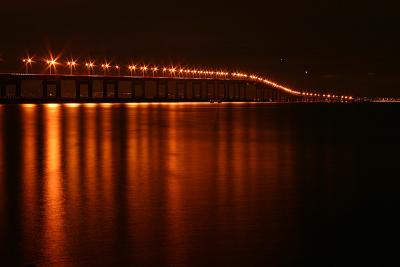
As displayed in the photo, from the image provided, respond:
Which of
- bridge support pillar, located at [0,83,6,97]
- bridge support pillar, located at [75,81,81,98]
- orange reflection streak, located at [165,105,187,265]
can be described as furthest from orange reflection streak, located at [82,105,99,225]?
bridge support pillar, located at [75,81,81,98]

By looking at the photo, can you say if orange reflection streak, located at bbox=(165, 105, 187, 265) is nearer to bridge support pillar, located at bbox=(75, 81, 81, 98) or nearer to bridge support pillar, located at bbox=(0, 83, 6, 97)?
bridge support pillar, located at bbox=(0, 83, 6, 97)

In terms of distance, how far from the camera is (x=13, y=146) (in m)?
22.0

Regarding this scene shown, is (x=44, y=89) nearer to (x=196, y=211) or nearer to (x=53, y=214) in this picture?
(x=53, y=214)

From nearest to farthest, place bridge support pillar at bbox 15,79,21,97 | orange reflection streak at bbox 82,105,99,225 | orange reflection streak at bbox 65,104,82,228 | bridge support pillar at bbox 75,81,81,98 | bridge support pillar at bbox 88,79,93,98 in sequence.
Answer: orange reflection streak at bbox 65,104,82,228
orange reflection streak at bbox 82,105,99,225
bridge support pillar at bbox 15,79,21,97
bridge support pillar at bbox 75,81,81,98
bridge support pillar at bbox 88,79,93,98

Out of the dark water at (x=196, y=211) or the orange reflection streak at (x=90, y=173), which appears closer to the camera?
the dark water at (x=196, y=211)

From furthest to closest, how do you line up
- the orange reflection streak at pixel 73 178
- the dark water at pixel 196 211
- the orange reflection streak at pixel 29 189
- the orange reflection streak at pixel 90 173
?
1. the orange reflection streak at pixel 90 173
2. the orange reflection streak at pixel 73 178
3. the orange reflection streak at pixel 29 189
4. the dark water at pixel 196 211

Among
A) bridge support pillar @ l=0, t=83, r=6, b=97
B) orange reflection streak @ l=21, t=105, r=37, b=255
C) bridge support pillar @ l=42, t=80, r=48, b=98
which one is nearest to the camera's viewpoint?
orange reflection streak @ l=21, t=105, r=37, b=255

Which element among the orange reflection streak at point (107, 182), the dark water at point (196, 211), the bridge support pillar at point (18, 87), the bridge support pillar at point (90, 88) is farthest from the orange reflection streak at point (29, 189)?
the bridge support pillar at point (90, 88)

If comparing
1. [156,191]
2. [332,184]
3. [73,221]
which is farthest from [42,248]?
[332,184]

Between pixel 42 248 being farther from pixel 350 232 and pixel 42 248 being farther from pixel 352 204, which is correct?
pixel 352 204

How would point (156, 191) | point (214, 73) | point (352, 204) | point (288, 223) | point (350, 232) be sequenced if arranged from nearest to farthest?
1. point (350, 232)
2. point (288, 223)
3. point (352, 204)
4. point (156, 191)
5. point (214, 73)

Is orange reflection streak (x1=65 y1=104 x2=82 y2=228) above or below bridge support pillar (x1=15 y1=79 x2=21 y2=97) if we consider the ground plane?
below

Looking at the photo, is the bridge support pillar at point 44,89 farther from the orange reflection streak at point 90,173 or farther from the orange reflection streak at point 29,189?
the orange reflection streak at point 29,189

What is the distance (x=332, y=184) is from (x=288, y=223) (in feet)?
14.3
